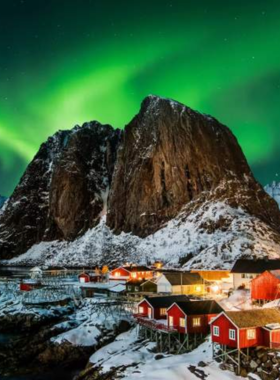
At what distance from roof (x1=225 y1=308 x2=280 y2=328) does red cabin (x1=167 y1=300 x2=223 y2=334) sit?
6481 millimetres

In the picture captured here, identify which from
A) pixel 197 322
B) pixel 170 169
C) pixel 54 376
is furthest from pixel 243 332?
pixel 170 169

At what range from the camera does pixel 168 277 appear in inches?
2520

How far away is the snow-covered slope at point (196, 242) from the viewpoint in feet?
337

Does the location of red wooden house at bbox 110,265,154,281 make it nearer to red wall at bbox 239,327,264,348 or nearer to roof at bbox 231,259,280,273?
roof at bbox 231,259,280,273

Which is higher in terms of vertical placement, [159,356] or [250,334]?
[250,334]

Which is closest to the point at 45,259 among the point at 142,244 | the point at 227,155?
the point at 142,244

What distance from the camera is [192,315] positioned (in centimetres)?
4162

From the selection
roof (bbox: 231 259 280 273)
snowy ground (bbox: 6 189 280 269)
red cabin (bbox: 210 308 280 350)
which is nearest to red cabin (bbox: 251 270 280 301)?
red cabin (bbox: 210 308 280 350)

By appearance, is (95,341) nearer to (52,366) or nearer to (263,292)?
(52,366)

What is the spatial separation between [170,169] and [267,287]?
10937cm

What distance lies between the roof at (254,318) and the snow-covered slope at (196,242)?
58.3m

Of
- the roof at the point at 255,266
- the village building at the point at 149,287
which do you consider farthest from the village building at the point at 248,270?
the village building at the point at 149,287

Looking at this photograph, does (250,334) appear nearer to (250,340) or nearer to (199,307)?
(250,340)

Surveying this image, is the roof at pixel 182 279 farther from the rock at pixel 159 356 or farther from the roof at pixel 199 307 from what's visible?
the rock at pixel 159 356
